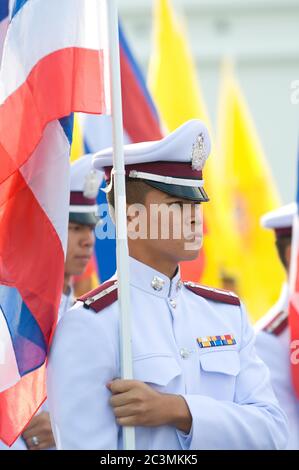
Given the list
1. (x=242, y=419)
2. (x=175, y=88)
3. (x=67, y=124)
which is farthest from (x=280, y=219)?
(x=175, y=88)

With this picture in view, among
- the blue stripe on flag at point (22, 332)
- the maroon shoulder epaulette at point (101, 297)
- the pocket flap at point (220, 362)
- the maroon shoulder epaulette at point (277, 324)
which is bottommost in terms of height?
the maroon shoulder epaulette at point (277, 324)

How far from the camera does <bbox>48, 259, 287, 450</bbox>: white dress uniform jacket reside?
320 centimetres

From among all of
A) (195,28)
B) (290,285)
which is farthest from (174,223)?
(195,28)

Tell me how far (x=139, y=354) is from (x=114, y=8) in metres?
1.06

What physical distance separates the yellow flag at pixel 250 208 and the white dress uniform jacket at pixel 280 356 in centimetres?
471

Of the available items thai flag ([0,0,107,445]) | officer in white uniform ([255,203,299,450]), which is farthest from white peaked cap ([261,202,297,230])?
thai flag ([0,0,107,445])

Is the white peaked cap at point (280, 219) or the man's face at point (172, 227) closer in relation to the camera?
Answer: the man's face at point (172, 227)

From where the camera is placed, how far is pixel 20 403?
11.8 ft

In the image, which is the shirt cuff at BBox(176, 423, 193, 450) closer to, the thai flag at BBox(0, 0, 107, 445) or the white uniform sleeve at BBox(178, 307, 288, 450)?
the white uniform sleeve at BBox(178, 307, 288, 450)

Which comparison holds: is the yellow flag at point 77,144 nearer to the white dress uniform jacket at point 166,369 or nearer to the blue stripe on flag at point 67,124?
the blue stripe on flag at point 67,124

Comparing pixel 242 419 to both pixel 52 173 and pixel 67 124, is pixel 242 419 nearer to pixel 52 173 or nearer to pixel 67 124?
pixel 52 173

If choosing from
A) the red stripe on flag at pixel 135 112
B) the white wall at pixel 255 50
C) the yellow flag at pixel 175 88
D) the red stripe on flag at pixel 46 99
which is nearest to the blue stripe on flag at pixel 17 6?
the red stripe on flag at pixel 46 99

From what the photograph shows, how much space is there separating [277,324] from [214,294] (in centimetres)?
113

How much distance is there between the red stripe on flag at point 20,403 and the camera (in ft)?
11.7
